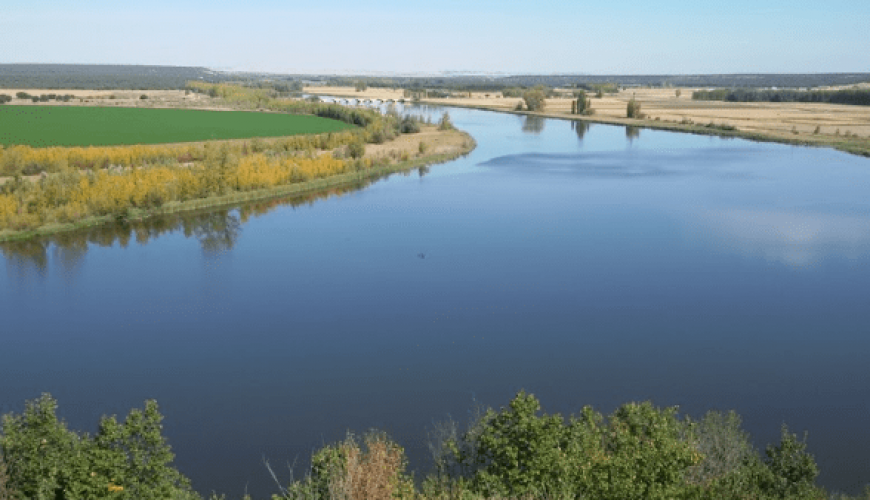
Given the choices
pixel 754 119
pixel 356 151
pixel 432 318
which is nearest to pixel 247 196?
pixel 356 151

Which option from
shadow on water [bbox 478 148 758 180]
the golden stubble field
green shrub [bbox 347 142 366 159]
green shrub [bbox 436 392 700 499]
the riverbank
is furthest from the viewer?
the golden stubble field

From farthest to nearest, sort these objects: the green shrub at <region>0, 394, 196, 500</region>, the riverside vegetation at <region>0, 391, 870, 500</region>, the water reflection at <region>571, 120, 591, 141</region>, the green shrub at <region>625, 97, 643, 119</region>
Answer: the green shrub at <region>625, 97, 643, 119</region>
the water reflection at <region>571, 120, 591, 141</region>
the riverside vegetation at <region>0, 391, 870, 500</region>
the green shrub at <region>0, 394, 196, 500</region>

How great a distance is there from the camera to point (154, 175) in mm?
28453

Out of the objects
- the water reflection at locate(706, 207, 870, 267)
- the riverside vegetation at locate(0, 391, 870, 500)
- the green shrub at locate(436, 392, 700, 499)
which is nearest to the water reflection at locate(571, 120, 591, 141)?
the water reflection at locate(706, 207, 870, 267)

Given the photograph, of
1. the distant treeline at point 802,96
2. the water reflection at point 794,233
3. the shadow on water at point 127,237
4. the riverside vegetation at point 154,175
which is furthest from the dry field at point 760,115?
the shadow on water at point 127,237

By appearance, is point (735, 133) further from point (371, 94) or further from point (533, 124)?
point (371, 94)

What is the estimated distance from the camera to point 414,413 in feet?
40.6

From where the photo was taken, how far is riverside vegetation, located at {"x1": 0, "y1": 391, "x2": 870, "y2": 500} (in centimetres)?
709

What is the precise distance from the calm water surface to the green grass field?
2051 cm

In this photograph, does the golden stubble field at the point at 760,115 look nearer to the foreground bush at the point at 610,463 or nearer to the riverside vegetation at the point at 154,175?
the riverside vegetation at the point at 154,175

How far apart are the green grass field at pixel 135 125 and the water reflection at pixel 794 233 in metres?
31.8

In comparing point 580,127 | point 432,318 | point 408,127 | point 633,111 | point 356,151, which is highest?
point 633,111

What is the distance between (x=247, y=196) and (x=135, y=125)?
28.2 m

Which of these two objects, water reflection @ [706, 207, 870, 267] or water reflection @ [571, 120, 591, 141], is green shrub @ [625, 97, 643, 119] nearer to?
water reflection @ [571, 120, 591, 141]
